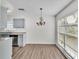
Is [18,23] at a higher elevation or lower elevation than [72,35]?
higher

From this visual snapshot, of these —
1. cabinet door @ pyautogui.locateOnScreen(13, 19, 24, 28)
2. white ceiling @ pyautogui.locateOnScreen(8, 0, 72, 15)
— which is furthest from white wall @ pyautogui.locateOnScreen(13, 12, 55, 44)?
white ceiling @ pyautogui.locateOnScreen(8, 0, 72, 15)

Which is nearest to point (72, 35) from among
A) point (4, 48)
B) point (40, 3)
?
point (40, 3)

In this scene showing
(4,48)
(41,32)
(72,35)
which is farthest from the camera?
(41,32)

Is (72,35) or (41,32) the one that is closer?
(72,35)

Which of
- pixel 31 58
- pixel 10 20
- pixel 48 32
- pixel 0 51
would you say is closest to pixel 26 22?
pixel 10 20

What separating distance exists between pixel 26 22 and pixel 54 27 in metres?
2.57

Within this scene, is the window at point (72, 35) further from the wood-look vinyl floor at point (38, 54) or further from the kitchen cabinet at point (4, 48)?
the kitchen cabinet at point (4, 48)

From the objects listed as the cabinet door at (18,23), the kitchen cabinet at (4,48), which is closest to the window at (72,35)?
the kitchen cabinet at (4,48)

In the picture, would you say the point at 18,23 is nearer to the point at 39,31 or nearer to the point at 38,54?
the point at 39,31

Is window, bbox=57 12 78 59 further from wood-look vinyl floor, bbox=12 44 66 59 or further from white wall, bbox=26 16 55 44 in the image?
white wall, bbox=26 16 55 44

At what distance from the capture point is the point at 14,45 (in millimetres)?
9125

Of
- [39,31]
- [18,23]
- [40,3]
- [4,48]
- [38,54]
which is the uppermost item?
[40,3]

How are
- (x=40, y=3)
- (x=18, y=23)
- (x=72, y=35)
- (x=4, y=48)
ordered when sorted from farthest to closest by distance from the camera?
(x=18, y=23)
(x=40, y=3)
(x=72, y=35)
(x=4, y=48)

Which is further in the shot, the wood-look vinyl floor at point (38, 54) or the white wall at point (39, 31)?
the white wall at point (39, 31)
